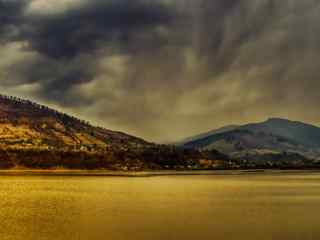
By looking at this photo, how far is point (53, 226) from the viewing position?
63781 millimetres

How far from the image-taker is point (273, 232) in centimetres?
5841

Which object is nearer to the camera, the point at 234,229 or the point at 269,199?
the point at 234,229

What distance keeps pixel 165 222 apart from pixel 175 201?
1244 inches

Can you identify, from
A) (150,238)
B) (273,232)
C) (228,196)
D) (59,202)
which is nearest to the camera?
(150,238)

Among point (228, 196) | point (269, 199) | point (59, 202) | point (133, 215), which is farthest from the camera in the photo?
point (228, 196)

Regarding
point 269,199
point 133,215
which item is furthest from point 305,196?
point 133,215

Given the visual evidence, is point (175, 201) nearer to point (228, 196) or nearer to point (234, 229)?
point (228, 196)

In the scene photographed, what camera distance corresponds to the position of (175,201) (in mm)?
97875

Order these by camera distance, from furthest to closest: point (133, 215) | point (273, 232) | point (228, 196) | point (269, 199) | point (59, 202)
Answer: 1. point (228, 196)
2. point (269, 199)
3. point (59, 202)
4. point (133, 215)
5. point (273, 232)

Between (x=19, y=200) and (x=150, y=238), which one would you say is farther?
(x=19, y=200)

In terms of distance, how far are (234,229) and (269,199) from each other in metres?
45.5

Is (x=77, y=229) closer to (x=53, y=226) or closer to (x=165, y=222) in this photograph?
(x=53, y=226)

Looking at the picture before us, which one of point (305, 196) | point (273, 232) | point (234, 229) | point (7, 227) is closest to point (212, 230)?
point (234, 229)

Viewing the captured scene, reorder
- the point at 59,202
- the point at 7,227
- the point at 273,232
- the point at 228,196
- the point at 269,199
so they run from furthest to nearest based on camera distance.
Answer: the point at 228,196, the point at 269,199, the point at 59,202, the point at 7,227, the point at 273,232
